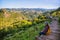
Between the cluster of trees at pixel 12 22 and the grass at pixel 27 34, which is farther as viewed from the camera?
the cluster of trees at pixel 12 22

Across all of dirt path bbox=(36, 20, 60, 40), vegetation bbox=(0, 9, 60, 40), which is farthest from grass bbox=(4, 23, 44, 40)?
dirt path bbox=(36, 20, 60, 40)

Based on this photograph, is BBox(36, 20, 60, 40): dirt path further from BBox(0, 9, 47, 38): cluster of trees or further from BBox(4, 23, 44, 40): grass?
BBox(0, 9, 47, 38): cluster of trees

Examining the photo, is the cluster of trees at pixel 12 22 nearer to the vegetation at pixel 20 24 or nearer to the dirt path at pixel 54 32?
the vegetation at pixel 20 24

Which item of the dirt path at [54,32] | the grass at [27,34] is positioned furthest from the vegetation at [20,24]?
the dirt path at [54,32]

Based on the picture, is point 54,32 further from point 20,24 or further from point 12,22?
point 12,22

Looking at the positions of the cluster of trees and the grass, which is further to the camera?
the cluster of trees

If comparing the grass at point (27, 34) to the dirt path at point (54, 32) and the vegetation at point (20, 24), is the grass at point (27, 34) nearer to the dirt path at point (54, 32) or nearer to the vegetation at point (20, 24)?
the vegetation at point (20, 24)

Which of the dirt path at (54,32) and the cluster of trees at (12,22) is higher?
the cluster of trees at (12,22)

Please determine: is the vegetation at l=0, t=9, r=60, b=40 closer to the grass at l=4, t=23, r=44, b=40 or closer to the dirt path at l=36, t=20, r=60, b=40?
the grass at l=4, t=23, r=44, b=40

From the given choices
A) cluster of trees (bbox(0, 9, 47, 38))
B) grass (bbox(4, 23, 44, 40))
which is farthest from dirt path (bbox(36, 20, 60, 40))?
cluster of trees (bbox(0, 9, 47, 38))

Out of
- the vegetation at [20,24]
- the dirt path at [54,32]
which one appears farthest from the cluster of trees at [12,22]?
the dirt path at [54,32]

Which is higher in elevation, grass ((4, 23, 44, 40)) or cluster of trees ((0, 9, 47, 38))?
cluster of trees ((0, 9, 47, 38))

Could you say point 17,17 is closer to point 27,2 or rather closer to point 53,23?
point 27,2
